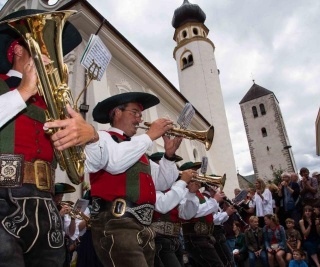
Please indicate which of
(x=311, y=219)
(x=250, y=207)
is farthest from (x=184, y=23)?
(x=311, y=219)

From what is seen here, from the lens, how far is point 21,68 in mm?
2041

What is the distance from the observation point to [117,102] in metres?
3.25

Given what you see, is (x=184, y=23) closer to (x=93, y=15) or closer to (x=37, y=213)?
(x=93, y=15)

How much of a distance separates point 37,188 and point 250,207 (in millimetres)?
8868

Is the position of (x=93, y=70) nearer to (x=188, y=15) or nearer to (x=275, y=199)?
(x=275, y=199)

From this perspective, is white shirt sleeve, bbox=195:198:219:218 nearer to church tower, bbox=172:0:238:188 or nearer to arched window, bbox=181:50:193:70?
church tower, bbox=172:0:238:188

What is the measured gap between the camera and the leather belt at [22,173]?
1684 millimetres

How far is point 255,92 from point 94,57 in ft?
183

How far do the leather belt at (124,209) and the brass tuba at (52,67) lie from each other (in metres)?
0.77

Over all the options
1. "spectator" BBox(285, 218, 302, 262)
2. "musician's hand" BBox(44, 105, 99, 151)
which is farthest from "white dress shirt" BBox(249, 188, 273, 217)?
"musician's hand" BBox(44, 105, 99, 151)

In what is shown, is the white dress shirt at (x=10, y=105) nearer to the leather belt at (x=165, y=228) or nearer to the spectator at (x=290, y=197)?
Result: the leather belt at (x=165, y=228)

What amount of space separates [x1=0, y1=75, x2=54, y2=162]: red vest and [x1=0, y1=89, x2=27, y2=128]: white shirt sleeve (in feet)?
0.65

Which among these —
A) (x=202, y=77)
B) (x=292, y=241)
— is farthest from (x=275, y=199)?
(x=202, y=77)

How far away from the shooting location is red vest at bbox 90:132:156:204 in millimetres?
2637
